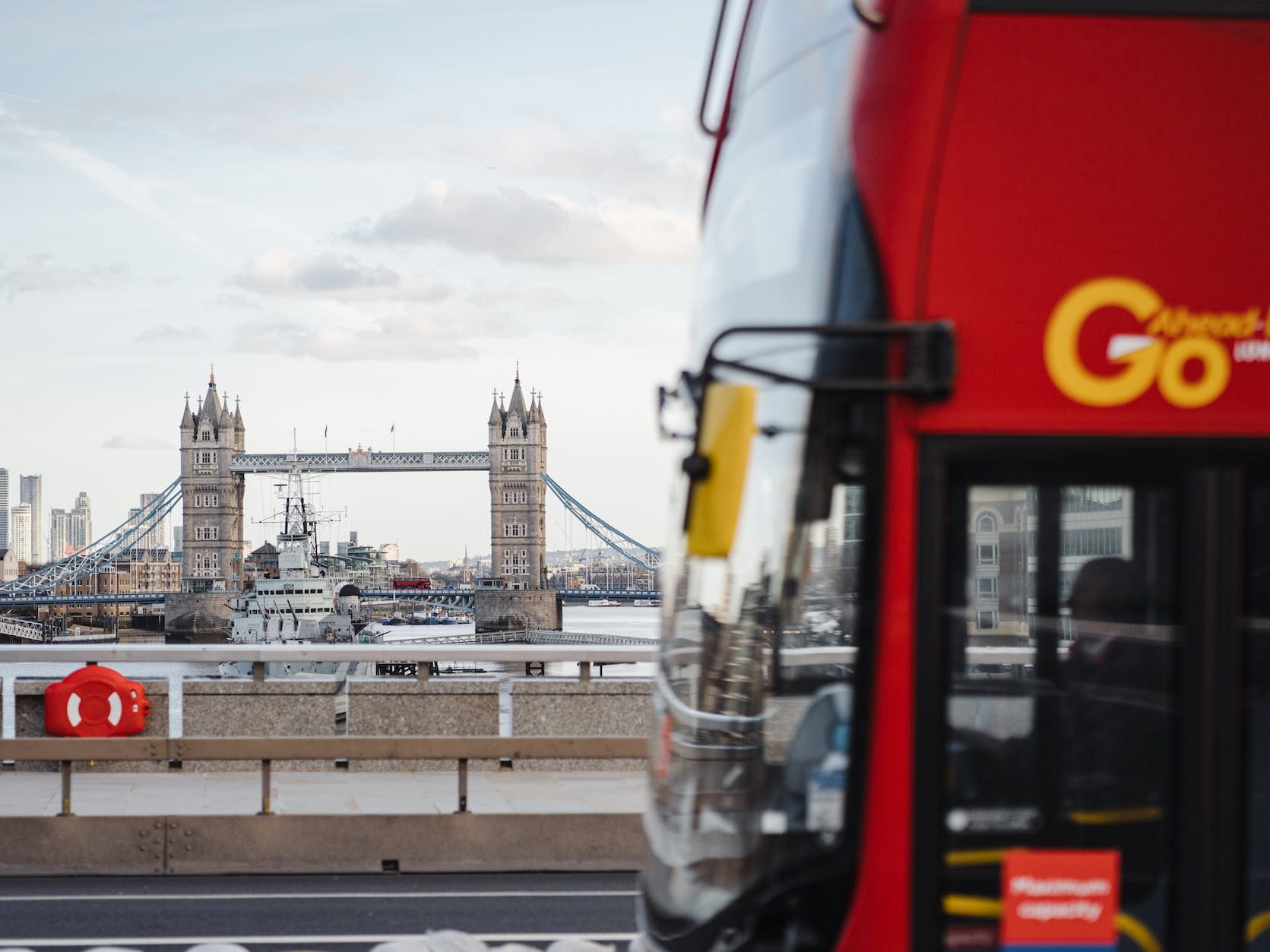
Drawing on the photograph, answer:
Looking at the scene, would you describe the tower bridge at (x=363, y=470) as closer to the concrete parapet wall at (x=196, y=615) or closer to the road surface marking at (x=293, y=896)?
the concrete parapet wall at (x=196, y=615)

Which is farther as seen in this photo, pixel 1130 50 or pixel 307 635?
pixel 307 635

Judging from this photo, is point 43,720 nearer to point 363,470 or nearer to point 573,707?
point 573,707

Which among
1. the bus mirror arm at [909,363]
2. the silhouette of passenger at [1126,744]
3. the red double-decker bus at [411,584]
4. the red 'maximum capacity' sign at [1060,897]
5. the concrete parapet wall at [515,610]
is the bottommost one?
the concrete parapet wall at [515,610]

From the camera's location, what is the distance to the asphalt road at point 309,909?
7215mm

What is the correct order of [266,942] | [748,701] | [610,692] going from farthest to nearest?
1. [610,692]
2. [266,942]
3. [748,701]

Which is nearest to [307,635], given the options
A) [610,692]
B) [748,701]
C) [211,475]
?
[610,692]

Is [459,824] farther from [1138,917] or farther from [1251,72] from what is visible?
Answer: [1251,72]

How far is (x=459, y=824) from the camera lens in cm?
871

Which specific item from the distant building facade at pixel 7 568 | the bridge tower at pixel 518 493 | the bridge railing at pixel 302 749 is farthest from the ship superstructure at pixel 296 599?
the distant building facade at pixel 7 568

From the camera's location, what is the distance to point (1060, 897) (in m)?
3.39

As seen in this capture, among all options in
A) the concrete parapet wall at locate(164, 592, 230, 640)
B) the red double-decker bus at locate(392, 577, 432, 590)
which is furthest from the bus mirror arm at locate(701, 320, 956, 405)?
the red double-decker bus at locate(392, 577, 432, 590)

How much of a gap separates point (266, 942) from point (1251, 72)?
217 inches

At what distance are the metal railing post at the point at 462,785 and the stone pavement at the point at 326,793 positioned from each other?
20 centimetres

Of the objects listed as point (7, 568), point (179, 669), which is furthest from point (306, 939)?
point (7, 568)
